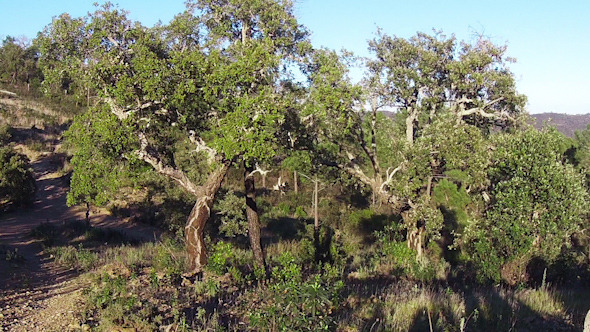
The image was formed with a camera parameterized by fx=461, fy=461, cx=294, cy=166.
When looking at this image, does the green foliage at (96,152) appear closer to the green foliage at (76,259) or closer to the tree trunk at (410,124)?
the green foliage at (76,259)

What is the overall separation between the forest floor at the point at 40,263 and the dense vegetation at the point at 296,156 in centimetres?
55

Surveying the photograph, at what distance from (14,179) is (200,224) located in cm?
1288

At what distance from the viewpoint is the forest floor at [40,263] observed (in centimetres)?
667

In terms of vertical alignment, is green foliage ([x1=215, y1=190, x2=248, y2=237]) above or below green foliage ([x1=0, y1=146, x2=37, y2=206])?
below

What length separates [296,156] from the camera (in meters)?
12.4

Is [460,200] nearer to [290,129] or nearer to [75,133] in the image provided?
[290,129]

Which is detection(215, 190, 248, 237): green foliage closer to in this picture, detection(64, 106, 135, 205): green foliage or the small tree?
the small tree

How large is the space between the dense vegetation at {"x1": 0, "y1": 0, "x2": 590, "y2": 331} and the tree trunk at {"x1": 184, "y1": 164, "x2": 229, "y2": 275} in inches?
1.3

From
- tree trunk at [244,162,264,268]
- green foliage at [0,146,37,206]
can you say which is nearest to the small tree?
tree trunk at [244,162,264,268]

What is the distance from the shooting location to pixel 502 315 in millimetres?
6941

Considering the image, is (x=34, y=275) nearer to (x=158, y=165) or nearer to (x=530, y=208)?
(x=158, y=165)

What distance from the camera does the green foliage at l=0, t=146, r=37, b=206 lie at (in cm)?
1828

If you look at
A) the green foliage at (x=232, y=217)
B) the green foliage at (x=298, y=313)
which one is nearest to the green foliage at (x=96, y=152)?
the green foliage at (x=298, y=313)

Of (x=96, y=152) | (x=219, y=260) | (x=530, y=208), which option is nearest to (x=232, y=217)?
(x=219, y=260)
